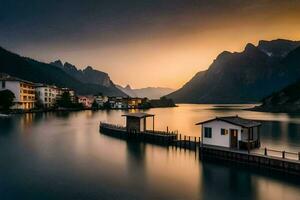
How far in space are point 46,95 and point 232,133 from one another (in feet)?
503

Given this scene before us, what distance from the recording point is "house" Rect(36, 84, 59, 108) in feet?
564

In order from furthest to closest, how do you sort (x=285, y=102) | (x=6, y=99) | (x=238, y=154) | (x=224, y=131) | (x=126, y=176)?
1. (x=285, y=102)
2. (x=6, y=99)
3. (x=224, y=131)
4. (x=238, y=154)
5. (x=126, y=176)

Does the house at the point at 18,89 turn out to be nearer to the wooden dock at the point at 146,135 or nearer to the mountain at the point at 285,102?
the wooden dock at the point at 146,135

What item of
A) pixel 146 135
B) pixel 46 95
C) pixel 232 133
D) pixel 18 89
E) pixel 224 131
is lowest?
pixel 146 135

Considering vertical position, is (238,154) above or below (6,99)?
below

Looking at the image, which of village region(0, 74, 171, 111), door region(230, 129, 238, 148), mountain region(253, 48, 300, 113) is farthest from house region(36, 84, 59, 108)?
door region(230, 129, 238, 148)

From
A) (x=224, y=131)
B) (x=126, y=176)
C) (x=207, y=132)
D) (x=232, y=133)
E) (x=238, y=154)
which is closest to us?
(x=126, y=176)

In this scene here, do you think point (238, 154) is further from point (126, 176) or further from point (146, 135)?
point (146, 135)

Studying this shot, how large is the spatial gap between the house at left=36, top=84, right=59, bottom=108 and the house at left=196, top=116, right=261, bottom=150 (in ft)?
Answer: 488

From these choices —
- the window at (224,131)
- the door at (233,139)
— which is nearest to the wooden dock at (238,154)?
the door at (233,139)

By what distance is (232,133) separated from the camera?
38.0 meters

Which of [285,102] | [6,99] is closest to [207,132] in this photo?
[6,99]

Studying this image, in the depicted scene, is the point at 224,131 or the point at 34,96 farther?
the point at 34,96

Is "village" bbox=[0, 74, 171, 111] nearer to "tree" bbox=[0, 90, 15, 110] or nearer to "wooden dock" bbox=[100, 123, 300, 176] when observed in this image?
"tree" bbox=[0, 90, 15, 110]
